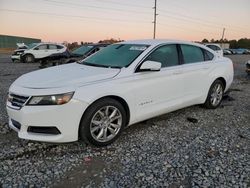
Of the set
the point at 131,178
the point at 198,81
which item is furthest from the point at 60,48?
the point at 131,178

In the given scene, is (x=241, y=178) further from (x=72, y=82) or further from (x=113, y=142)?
(x=72, y=82)

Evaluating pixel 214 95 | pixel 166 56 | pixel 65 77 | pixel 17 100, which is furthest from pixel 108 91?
pixel 214 95

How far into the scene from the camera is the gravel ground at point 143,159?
3.02m

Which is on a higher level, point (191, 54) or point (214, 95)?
point (191, 54)

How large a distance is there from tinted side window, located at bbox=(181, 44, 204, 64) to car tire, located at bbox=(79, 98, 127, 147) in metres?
1.93

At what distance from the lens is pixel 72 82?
11.8ft

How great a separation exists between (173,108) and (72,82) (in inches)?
82.0

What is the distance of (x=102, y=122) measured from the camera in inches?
151

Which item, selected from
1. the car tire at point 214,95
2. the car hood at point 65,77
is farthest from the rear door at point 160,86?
the car tire at point 214,95

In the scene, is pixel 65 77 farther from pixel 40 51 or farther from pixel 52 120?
pixel 40 51

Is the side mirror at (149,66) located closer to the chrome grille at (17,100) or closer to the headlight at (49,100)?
the headlight at (49,100)

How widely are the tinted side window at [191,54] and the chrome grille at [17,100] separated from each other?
9.99ft

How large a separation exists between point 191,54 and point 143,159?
2.69 meters

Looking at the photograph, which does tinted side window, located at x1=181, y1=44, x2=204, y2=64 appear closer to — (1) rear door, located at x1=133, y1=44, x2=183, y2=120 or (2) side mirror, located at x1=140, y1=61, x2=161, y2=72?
(1) rear door, located at x1=133, y1=44, x2=183, y2=120
